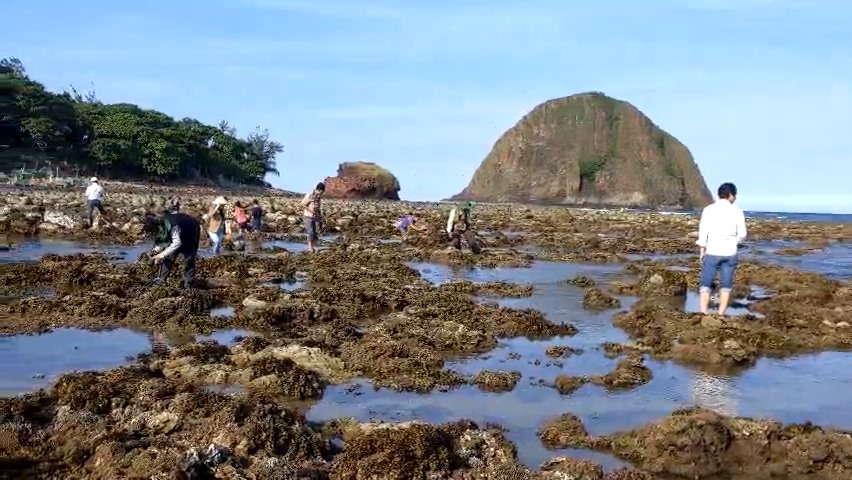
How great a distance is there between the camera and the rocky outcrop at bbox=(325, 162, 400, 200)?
81188 millimetres

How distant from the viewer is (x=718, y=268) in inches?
455

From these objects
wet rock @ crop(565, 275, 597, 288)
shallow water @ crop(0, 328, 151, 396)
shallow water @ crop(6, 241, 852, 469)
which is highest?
wet rock @ crop(565, 275, 597, 288)

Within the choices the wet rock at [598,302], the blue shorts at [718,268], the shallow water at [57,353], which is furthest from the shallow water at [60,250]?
the blue shorts at [718,268]

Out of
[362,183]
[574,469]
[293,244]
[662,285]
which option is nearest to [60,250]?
[293,244]

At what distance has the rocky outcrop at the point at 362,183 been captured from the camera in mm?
81188

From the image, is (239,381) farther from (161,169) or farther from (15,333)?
(161,169)

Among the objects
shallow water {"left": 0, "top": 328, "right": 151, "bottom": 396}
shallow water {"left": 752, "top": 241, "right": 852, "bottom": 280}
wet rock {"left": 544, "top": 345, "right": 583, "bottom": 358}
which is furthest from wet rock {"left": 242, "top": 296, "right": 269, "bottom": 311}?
shallow water {"left": 752, "top": 241, "right": 852, "bottom": 280}

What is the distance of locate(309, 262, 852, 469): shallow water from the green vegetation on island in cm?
6234

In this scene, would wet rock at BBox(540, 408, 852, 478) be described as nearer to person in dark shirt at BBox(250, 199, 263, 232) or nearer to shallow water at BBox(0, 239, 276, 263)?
shallow water at BBox(0, 239, 276, 263)

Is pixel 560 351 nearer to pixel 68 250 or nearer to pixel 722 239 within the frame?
pixel 722 239

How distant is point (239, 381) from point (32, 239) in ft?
59.1

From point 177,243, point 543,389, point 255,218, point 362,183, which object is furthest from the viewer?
point 362,183

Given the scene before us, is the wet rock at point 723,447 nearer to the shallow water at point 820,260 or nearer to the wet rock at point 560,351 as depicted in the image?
the wet rock at point 560,351

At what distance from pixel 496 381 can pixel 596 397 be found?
41.4 inches
